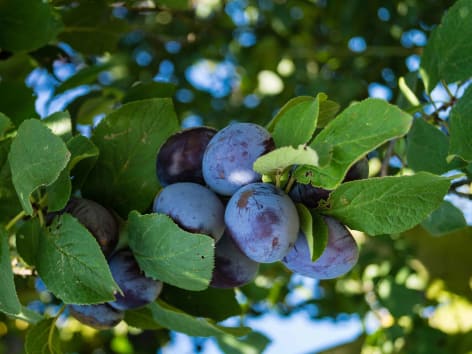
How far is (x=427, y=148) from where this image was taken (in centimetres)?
86

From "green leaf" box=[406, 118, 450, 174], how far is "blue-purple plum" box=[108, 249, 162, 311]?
0.40 meters

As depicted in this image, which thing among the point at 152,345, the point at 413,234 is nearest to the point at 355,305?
the point at 413,234

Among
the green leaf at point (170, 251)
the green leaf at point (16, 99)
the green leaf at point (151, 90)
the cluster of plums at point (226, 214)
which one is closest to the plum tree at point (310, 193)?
the cluster of plums at point (226, 214)

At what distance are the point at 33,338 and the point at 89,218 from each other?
189mm

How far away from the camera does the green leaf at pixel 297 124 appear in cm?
59

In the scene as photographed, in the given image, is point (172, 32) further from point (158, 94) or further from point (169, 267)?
point (169, 267)

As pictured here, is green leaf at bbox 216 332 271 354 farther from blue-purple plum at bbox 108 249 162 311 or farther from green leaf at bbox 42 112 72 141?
green leaf at bbox 42 112 72 141

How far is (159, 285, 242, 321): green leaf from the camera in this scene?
867mm

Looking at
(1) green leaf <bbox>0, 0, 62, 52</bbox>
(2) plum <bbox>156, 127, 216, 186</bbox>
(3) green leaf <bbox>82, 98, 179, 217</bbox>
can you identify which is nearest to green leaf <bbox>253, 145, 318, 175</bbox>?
(2) plum <bbox>156, 127, 216, 186</bbox>

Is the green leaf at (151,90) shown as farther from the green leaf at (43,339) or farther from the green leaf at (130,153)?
the green leaf at (43,339)

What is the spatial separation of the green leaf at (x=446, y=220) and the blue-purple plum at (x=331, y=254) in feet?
1.04

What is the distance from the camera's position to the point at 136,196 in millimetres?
807

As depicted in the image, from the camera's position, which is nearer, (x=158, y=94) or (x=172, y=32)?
(x=158, y=94)

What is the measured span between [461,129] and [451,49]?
5.4 inches
